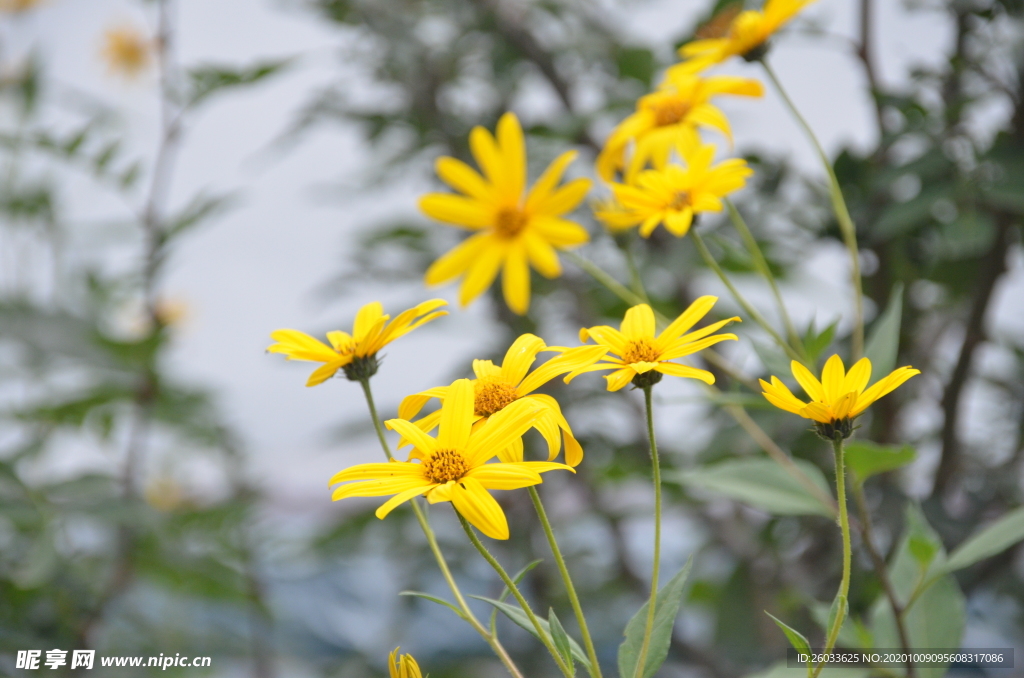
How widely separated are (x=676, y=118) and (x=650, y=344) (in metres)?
0.15

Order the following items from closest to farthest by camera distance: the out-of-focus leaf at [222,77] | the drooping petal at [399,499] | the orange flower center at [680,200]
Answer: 1. the drooping petal at [399,499]
2. the orange flower center at [680,200]
3. the out-of-focus leaf at [222,77]

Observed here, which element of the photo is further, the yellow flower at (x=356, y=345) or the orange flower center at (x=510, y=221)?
the orange flower center at (x=510, y=221)

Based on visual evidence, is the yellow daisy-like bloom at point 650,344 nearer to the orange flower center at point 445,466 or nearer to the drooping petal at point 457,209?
the orange flower center at point 445,466

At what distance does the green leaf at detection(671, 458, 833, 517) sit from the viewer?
270 mm

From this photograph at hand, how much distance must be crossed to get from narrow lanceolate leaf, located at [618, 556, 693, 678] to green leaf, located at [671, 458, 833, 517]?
0.11 metres

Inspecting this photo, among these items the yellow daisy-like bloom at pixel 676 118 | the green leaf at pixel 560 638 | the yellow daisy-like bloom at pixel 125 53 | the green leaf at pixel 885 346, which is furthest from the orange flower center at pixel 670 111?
the yellow daisy-like bloom at pixel 125 53

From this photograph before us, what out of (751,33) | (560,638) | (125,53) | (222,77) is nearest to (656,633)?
(560,638)

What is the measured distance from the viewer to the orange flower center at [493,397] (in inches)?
7.1

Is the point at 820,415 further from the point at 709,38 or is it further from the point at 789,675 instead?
the point at 709,38

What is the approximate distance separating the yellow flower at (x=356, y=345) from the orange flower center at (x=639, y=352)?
0.05 meters

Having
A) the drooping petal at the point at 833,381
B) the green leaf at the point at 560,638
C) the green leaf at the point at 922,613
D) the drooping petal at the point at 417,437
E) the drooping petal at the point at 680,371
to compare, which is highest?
the drooping petal at the point at 833,381

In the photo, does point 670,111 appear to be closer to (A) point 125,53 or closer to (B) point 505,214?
Result: (B) point 505,214

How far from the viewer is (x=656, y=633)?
0.55 feet

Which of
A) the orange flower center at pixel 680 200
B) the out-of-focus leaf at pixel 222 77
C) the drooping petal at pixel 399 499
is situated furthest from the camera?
the out-of-focus leaf at pixel 222 77
